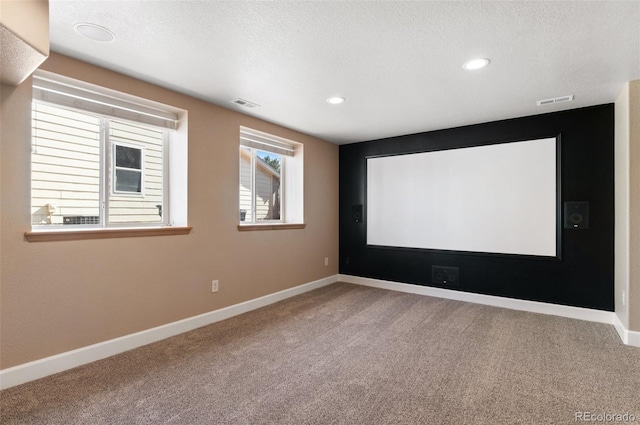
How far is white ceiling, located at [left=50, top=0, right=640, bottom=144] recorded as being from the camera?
1.79m

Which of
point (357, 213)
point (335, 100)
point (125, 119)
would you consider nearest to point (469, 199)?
point (357, 213)

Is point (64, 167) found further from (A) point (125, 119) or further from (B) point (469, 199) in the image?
(B) point (469, 199)

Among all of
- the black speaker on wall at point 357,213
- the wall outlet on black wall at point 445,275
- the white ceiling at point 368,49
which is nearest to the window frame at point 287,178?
the white ceiling at point 368,49

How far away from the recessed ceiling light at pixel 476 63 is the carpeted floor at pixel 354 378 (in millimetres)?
2331

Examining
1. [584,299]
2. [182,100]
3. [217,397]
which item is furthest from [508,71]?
[217,397]

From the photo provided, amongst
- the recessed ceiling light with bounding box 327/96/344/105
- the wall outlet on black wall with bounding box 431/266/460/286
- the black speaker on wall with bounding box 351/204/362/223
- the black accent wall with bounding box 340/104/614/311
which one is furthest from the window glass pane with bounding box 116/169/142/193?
the wall outlet on black wall with bounding box 431/266/460/286

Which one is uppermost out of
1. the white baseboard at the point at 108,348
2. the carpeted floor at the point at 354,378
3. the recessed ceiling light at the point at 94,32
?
the recessed ceiling light at the point at 94,32

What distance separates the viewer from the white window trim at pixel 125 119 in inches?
91.0

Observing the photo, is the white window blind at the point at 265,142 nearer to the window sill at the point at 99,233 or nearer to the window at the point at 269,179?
the window at the point at 269,179

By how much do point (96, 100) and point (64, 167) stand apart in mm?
597

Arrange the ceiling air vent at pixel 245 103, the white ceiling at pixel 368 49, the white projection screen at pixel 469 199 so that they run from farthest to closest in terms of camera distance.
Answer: the white projection screen at pixel 469 199 → the ceiling air vent at pixel 245 103 → the white ceiling at pixel 368 49

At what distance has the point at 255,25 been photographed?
1.94 m

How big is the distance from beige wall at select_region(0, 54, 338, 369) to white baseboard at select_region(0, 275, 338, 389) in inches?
2.0

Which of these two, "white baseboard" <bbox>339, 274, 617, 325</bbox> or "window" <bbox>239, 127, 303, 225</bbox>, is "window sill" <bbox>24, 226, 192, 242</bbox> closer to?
"window" <bbox>239, 127, 303, 225</bbox>
